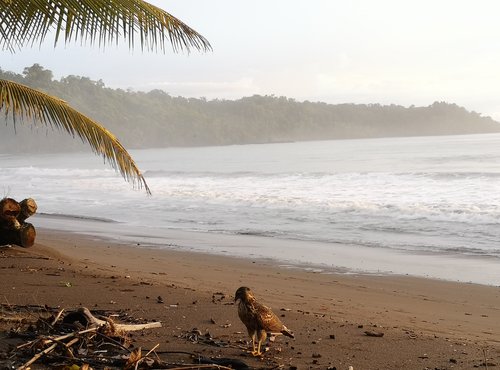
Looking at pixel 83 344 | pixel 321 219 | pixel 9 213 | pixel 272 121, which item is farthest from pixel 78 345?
pixel 272 121

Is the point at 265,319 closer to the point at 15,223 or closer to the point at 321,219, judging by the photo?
the point at 15,223

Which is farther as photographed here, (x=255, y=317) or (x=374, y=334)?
(x=374, y=334)

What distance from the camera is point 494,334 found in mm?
6598

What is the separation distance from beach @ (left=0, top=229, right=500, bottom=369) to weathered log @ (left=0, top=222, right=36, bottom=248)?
0.18 metres

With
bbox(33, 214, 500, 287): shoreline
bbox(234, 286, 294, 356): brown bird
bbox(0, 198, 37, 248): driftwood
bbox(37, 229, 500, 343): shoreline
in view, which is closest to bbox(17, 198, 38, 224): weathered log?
bbox(0, 198, 37, 248): driftwood

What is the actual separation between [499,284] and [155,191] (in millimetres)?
18918

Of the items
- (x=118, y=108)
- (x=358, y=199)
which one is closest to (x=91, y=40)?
(x=358, y=199)

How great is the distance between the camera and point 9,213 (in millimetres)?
9562

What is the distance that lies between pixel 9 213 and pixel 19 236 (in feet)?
1.32

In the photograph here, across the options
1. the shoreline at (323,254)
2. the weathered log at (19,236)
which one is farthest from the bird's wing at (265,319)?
the weathered log at (19,236)

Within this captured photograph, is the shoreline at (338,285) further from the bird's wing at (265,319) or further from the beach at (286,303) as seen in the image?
the bird's wing at (265,319)

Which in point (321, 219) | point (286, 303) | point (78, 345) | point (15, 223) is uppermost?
point (15, 223)

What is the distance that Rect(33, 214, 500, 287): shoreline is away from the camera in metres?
10.5

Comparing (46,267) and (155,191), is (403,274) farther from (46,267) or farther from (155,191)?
(155,191)
